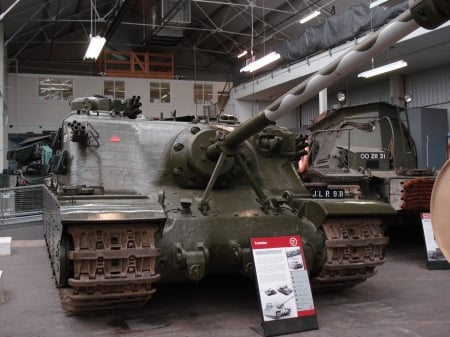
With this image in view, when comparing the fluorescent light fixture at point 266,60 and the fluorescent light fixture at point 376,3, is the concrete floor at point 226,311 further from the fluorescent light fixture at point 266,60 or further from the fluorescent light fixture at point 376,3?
the fluorescent light fixture at point 266,60

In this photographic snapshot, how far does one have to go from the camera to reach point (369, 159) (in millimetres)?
10109

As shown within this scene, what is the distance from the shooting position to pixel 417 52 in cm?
1650

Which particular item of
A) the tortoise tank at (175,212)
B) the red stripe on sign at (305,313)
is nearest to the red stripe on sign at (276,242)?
the tortoise tank at (175,212)

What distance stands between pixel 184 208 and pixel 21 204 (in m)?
7.76

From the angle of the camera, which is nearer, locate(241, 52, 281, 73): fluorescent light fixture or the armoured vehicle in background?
the armoured vehicle in background

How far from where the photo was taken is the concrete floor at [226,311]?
5082mm

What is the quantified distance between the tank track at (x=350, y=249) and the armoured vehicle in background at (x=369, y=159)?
148cm

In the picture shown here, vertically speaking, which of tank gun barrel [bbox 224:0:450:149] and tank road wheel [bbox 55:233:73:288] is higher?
tank gun barrel [bbox 224:0:450:149]

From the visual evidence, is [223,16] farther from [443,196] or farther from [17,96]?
[443,196]

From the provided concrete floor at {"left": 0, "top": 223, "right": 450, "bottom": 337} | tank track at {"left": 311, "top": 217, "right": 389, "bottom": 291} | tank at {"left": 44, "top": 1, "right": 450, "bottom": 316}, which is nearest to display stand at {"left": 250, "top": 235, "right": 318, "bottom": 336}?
concrete floor at {"left": 0, "top": 223, "right": 450, "bottom": 337}

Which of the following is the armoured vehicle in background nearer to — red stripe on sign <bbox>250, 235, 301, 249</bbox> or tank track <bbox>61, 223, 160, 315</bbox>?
red stripe on sign <bbox>250, 235, 301, 249</bbox>

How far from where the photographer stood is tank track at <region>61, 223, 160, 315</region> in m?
4.64

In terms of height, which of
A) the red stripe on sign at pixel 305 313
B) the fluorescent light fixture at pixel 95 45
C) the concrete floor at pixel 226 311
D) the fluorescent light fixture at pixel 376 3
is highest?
the fluorescent light fixture at pixel 376 3

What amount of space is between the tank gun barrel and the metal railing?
767 cm
